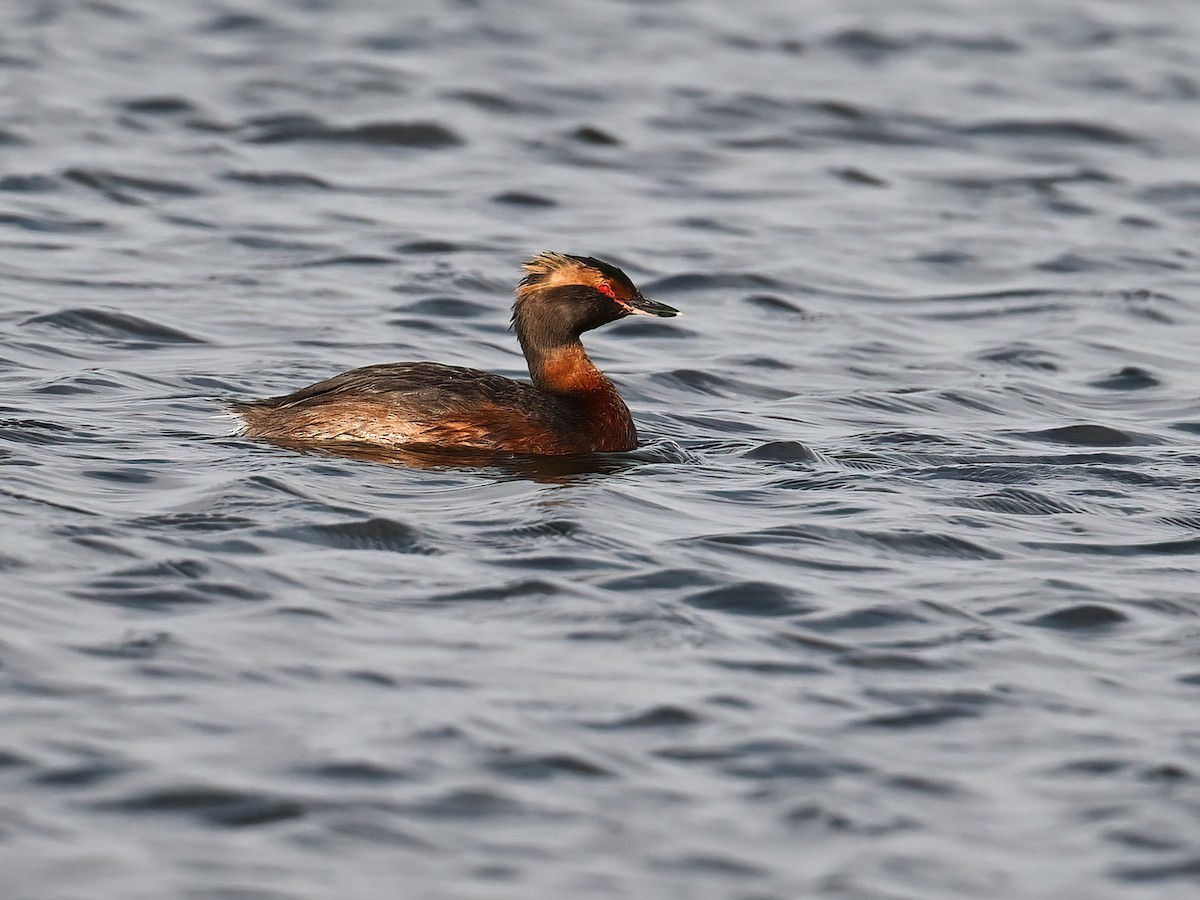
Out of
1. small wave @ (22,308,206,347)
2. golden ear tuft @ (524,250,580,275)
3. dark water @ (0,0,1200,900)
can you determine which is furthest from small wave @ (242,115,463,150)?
golden ear tuft @ (524,250,580,275)

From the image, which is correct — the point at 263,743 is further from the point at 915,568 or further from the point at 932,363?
the point at 932,363

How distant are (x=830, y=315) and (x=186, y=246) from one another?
4780 millimetres

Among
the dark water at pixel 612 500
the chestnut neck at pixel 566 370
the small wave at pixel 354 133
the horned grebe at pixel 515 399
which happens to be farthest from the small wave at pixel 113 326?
the small wave at pixel 354 133

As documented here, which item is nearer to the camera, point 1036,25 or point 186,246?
point 186,246

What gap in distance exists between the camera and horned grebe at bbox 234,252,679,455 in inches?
406

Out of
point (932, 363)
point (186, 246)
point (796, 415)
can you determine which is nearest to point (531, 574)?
point (796, 415)

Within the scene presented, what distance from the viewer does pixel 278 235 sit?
1590 cm

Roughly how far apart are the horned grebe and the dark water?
0.96ft

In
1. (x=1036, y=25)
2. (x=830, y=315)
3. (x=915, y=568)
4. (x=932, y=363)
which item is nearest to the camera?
(x=915, y=568)

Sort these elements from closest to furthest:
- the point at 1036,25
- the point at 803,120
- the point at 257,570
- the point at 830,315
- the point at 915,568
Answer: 1. the point at 257,570
2. the point at 915,568
3. the point at 830,315
4. the point at 803,120
5. the point at 1036,25

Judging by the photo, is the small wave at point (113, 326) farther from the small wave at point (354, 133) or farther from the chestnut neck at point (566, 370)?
the small wave at point (354, 133)

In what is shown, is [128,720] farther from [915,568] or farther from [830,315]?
[830,315]

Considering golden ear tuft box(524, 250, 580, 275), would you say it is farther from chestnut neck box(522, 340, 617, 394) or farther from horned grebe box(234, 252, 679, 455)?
chestnut neck box(522, 340, 617, 394)

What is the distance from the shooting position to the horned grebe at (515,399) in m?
10.3
